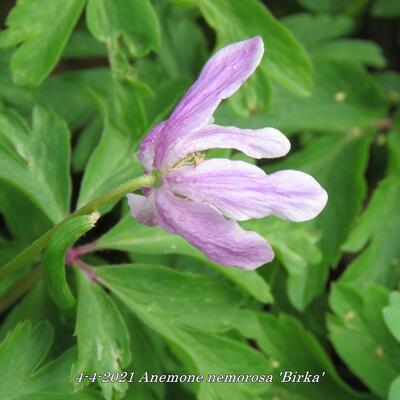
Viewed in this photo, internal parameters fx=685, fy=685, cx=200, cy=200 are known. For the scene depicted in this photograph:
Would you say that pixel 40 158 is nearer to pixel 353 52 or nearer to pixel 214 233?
pixel 214 233

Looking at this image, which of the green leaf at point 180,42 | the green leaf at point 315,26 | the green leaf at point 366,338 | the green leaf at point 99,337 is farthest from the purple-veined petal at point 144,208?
the green leaf at point 315,26

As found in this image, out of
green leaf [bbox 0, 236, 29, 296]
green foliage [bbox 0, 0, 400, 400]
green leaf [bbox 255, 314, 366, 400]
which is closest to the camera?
green foliage [bbox 0, 0, 400, 400]

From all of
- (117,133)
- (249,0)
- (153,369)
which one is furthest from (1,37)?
(153,369)

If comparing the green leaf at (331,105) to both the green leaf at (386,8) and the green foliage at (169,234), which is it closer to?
the green foliage at (169,234)

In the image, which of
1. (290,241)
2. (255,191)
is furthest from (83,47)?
(255,191)

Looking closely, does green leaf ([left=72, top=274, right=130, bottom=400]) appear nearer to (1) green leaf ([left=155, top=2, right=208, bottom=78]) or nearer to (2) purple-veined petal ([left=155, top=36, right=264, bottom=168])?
(2) purple-veined petal ([left=155, top=36, right=264, bottom=168])

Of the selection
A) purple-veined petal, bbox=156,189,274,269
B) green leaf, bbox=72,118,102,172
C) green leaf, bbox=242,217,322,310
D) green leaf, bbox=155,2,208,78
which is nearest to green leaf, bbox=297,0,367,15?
green leaf, bbox=155,2,208,78

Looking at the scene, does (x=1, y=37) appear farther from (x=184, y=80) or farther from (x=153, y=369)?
(x=153, y=369)
